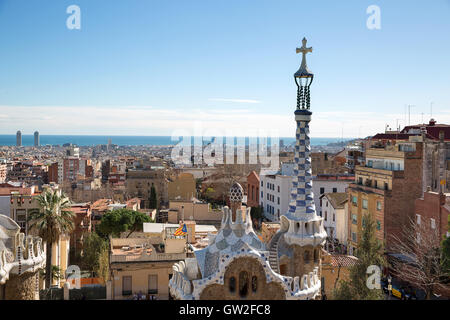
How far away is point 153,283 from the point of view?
2144cm

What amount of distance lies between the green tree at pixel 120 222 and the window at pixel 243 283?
71.8ft

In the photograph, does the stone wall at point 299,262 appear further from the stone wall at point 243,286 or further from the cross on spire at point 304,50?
the cross on spire at point 304,50

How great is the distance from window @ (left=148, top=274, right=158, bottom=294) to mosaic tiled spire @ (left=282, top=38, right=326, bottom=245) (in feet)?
28.7

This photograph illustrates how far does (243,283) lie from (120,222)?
22295 mm

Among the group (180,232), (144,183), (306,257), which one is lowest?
(144,183)

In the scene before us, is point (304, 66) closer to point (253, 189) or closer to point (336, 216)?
point (336, 216)

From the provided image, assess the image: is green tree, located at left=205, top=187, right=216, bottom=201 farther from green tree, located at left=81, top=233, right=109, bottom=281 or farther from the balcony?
green tree, located at left=81, top=233, right=109, bottom=281

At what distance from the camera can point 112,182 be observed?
79062mm

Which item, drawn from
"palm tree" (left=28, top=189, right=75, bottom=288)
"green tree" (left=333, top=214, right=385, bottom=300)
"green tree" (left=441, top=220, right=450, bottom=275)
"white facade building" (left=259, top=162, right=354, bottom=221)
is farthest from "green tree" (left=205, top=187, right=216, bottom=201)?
"green tree" (left=441, top=220, right=450, bottom=275)

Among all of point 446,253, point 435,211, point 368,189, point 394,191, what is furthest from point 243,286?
point 368,189

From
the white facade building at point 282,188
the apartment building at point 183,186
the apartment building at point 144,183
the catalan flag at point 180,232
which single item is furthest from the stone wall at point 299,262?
the apartment building at point 144,183
